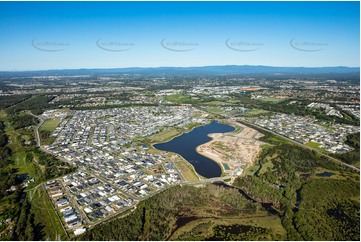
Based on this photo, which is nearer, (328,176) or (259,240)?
(259,240)

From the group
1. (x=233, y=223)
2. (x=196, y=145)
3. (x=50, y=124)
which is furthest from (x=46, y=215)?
(x=50, y=124)

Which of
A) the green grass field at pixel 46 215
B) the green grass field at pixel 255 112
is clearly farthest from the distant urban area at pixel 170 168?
the green grass field at pixel 255 112

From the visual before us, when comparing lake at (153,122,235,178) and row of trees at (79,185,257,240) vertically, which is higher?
lake at (153,122,235,178)

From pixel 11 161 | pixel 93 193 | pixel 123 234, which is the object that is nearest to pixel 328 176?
pixel 123 234

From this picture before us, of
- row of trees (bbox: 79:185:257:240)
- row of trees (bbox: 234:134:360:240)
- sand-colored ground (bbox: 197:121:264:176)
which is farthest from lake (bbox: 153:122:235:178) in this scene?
row of trees (bbox: 79:185:257:240)

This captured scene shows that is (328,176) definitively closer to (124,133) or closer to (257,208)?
(257,208)

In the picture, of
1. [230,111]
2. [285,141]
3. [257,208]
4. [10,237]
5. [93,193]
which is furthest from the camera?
[230,111]

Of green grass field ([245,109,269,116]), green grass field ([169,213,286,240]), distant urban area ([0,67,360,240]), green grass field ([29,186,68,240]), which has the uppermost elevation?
green grass field ([245,109,269,116])

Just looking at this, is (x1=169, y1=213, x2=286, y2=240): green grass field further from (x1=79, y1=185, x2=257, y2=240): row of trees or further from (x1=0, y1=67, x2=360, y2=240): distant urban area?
(x1=79, y1=185, x2=257, y2=240): row of trees
